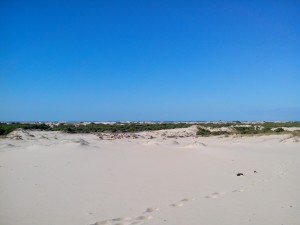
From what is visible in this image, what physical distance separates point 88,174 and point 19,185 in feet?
8.16

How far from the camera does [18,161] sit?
13.4 metres

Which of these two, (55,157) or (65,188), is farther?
(55,157)

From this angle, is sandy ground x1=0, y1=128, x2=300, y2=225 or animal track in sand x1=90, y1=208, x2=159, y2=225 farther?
sandy ground x1=0, y1=128, x2=300, y2=225

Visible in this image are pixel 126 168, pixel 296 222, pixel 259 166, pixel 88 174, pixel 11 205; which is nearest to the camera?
pixel 296 222

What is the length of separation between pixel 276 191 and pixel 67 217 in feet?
17.3

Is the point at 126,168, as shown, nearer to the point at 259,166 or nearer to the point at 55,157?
the point at 55,157

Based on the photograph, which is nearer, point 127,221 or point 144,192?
point 127,221

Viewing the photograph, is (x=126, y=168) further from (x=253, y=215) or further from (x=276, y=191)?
(x=253, y=215)

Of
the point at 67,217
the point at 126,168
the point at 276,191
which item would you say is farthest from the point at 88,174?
the point at 276,191

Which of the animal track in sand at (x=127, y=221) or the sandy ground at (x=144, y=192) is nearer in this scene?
the animal track in sand at (x=127, y=221)

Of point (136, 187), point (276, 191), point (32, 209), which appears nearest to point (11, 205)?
point (32, 209)

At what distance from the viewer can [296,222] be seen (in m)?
5.96

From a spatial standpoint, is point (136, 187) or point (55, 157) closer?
point (136, 187)

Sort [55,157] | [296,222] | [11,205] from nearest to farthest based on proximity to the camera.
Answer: [296,222]
[11,205]
[55,157]
